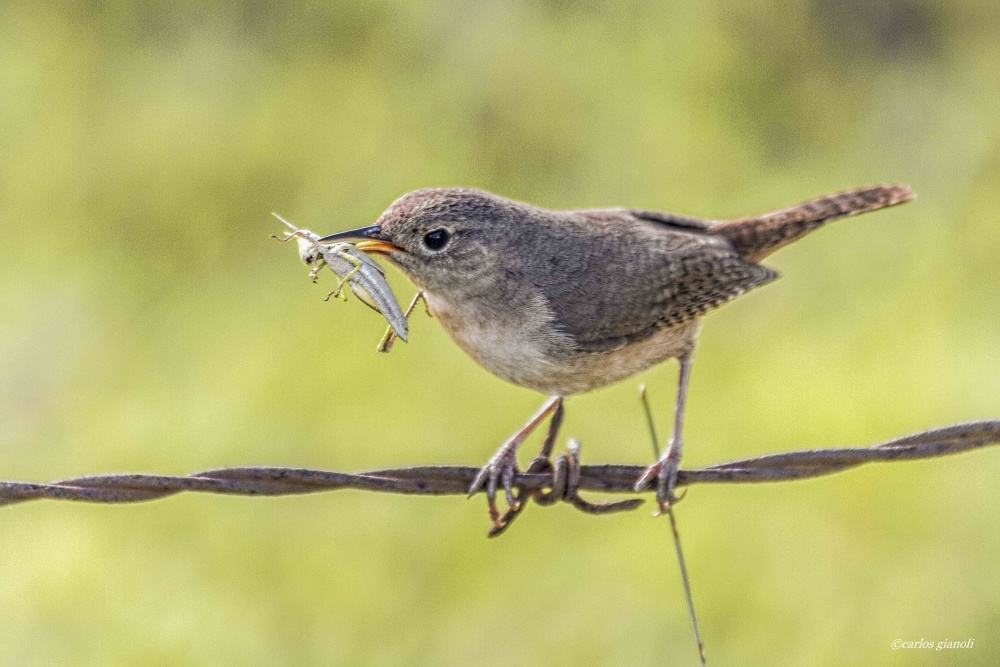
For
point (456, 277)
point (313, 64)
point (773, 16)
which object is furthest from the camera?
point (773, 16)

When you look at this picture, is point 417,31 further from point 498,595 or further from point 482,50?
point 498,595

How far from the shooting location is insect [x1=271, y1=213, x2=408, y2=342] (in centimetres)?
400

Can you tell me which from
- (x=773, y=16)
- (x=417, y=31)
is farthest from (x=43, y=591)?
(x=773, y=16)

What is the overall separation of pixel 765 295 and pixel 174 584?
4101mm

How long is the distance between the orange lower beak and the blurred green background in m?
2.20

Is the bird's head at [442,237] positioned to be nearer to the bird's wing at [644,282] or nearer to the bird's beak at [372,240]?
the bird's beak at [372,240]

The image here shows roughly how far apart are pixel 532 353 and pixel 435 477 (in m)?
0.96

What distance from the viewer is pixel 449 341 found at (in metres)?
7.22

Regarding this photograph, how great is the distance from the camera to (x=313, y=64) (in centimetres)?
919

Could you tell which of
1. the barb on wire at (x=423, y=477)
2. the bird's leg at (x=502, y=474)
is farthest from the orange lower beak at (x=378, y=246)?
the barb on wire at (x=423, y=477)

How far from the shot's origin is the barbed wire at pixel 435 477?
3.35m

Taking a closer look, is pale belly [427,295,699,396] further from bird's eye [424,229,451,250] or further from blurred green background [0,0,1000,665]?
blurred green background [0,0,1000,665]

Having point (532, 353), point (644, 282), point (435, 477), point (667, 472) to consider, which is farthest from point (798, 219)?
point (435, 477)

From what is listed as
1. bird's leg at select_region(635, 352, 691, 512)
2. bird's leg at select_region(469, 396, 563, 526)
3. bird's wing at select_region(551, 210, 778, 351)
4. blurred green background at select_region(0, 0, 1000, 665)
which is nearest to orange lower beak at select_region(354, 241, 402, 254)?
bird's wing at select_region(551, 210, 778, 351)
